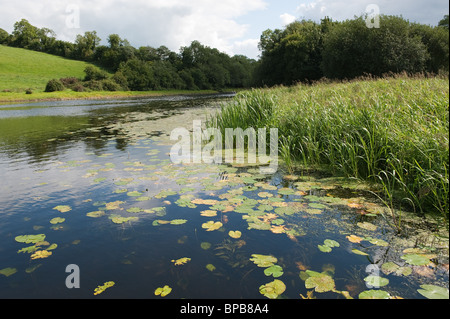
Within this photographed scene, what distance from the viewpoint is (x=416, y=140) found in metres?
4.68

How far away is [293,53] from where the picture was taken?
4441cm

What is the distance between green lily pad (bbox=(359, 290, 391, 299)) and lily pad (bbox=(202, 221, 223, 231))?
2103mm

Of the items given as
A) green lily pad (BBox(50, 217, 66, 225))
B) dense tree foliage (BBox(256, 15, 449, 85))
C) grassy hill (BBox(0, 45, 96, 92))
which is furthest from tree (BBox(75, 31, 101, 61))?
green lily pad (BBox(50, 217, 66, 225))

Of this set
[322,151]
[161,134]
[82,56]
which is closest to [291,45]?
[161,134]

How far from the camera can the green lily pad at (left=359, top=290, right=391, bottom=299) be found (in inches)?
102

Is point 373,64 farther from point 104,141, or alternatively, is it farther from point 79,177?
point 79,177

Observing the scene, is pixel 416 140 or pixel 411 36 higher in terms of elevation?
pixel 411 36

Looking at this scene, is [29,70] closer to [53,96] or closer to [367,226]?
[53,96]

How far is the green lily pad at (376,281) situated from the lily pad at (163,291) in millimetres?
2081

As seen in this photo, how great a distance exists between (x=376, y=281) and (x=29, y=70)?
77980 millimetres

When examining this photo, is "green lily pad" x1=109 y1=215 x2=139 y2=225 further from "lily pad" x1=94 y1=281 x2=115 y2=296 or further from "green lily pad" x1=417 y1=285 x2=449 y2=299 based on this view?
"green lily pad" x1=417 y1=285 x2=449 y2=299

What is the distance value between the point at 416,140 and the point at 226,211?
3.52 meters

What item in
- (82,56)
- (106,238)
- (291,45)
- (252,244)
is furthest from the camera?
(82,56)

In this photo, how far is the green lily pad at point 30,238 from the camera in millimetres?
3861
